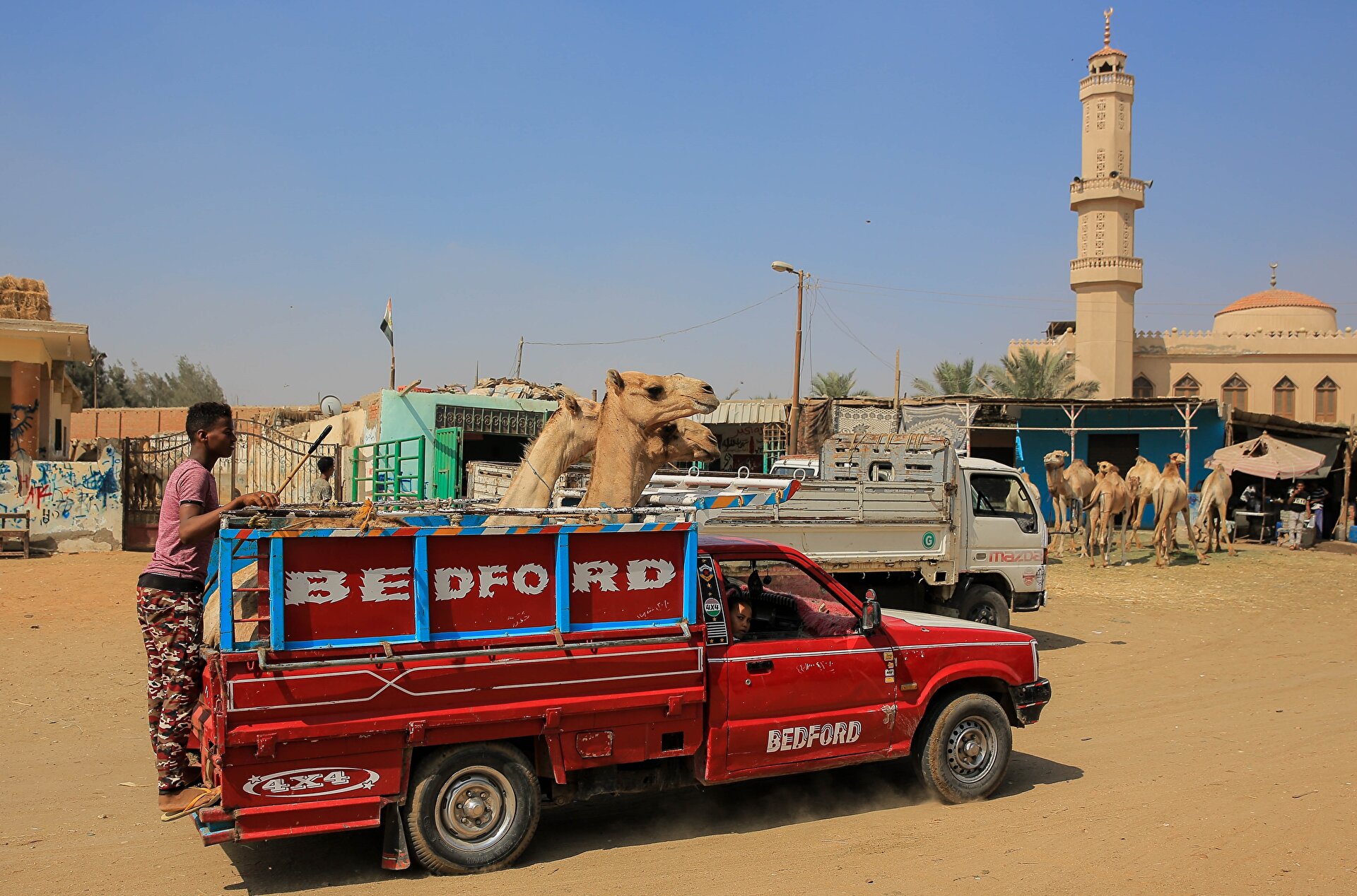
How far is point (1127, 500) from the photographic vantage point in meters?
21.7

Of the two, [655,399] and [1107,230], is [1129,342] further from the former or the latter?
[655,399]

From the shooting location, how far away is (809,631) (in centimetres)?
641

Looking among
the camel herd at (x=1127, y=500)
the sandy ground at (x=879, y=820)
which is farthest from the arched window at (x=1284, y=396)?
the sandy ground at (x=879, y=820)

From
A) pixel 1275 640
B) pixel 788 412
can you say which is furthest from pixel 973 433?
pixel 1275 640

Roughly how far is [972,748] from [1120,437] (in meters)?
28.7

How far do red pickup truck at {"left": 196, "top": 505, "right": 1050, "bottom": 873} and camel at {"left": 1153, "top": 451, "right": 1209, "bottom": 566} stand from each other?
17138 millimetres

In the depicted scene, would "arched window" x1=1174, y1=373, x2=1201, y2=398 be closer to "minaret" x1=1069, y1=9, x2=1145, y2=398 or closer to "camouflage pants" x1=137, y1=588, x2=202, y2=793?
"minaret" x1=1069, y1=9, x2=1145, y2=398

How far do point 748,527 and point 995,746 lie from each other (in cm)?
432

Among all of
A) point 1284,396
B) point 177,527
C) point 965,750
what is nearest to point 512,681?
point 177,527

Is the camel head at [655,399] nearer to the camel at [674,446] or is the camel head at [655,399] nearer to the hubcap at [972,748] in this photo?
the camel at [674,446]

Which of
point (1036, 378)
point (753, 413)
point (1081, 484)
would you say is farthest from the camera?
point (1036, 378)

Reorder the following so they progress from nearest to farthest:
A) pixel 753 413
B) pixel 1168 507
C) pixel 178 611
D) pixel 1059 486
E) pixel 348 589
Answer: pixel 348 589 → pixel 178 611 → pixel 1168 507 → pixel 1059 486 → pixel 753 413

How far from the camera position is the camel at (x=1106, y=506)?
2141 centimetres

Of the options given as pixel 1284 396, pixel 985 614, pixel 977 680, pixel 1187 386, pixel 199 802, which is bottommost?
pixel 985 614
